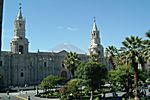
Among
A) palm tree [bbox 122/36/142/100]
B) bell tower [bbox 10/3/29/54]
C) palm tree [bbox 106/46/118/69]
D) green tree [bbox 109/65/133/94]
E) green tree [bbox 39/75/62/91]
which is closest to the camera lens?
palm tree [bbox 122/36/142/100]

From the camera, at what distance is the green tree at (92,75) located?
44.1m

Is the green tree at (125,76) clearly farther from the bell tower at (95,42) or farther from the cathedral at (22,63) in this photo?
the bell tower at (95,42)

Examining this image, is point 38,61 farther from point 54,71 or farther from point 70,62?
point 70,62

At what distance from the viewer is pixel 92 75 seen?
44312 mm

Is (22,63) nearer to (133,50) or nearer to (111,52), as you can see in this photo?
(111,52)

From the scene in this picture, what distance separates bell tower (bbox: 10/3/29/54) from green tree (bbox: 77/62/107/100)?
32.7 meters

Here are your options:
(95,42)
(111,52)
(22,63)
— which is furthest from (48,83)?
(95,42)

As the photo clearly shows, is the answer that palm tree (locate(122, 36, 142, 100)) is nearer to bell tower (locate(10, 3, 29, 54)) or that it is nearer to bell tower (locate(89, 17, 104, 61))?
bell tower (locate(10, 3, 29, 54))

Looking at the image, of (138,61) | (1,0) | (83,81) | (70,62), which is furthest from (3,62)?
(1,0)

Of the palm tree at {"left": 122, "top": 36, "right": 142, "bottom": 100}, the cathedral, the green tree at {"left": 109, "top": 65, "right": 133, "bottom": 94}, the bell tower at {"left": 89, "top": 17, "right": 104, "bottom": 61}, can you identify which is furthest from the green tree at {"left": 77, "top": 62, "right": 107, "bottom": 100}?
the bell tower at {"left": 89, "top": 17, "right": 104, "bottom": 61}

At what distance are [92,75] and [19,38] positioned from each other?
3475cm

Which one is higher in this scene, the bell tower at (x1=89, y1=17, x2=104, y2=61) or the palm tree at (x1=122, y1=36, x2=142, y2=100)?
the bell tower at (x1=89, y1=17, x2=104, y2=61)

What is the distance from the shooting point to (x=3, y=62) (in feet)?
247

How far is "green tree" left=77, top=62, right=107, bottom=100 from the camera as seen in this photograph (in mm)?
44094
